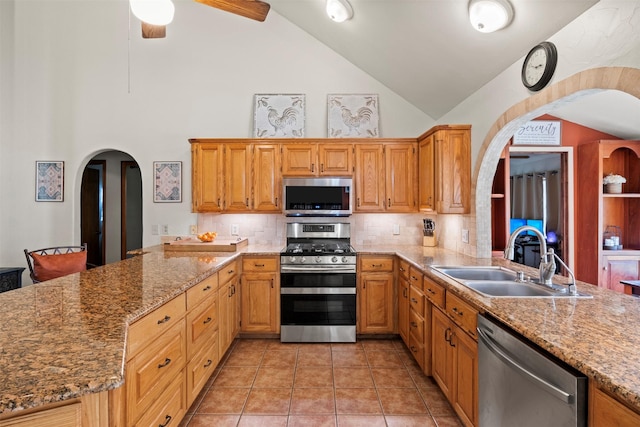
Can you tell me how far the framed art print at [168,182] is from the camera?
391 centimetres

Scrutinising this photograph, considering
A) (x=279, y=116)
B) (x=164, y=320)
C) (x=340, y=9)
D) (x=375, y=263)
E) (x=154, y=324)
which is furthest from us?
(x=279, y=116)

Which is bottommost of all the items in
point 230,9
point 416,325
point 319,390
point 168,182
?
point 319,390

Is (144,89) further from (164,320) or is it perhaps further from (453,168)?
(453,168)

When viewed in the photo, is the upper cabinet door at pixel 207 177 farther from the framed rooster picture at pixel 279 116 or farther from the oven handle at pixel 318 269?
the oven handle at pixel 318 269

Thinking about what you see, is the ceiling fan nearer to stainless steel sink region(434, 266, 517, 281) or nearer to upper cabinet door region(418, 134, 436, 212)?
upper cabinet door region(418, 134, 436, 212)

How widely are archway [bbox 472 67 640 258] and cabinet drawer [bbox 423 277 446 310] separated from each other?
2.45 ft

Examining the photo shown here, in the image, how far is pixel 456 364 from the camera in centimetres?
Answer: 199

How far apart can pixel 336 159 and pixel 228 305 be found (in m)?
1.92

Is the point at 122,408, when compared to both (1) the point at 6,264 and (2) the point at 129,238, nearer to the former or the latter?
(1) the point at 6,264

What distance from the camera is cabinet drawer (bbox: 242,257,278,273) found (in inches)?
130

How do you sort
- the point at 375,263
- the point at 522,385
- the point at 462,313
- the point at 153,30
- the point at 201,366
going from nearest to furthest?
the point at 522,385 → the point at 462,313 → the point at 201,366 → the point at 153,30 → the point at 375,263

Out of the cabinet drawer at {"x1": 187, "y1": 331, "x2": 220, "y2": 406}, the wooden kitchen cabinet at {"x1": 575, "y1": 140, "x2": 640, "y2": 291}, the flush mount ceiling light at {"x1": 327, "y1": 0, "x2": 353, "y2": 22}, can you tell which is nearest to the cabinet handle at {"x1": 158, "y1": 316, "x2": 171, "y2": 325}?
the cabinet drawer at {"x1": 187, "y1": 331, "x2": 220, "y2": 406}

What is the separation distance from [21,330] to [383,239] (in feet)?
11.1

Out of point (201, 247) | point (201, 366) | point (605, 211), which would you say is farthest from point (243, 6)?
point (605, 211)
